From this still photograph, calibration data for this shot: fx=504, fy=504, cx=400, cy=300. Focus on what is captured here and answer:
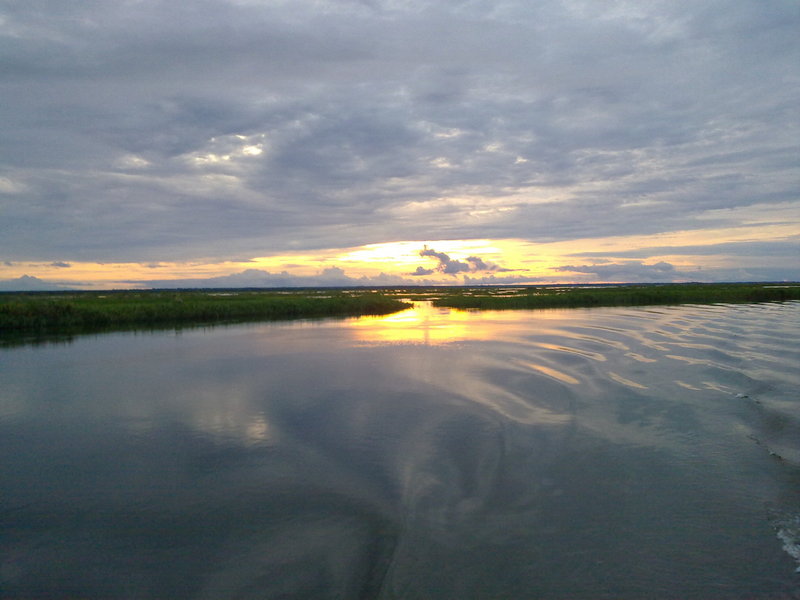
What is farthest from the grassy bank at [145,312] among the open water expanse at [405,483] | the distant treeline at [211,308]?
the open water expanse at [405,483]

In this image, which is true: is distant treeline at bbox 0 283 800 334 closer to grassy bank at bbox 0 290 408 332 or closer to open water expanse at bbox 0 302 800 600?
grassy bank at bbox 0 290 408 332

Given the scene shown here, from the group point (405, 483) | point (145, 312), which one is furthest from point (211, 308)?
point (405, 483)

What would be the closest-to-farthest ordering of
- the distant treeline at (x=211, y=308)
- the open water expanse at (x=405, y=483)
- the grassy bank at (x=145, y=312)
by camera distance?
the open water expanse at (x=405, y=483) < the grassy bank at (x=145, y=312) < the distant treeline at (x=211, y=308)

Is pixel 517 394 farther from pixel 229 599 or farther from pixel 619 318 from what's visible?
pixel 619 318

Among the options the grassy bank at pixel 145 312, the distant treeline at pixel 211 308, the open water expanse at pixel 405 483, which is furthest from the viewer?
the distant treeline at pixel 211 308

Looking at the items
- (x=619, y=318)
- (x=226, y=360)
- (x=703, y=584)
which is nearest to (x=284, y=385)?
(x=226, y=360)

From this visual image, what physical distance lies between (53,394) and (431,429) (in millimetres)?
11854

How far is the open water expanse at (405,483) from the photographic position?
585 centimetres

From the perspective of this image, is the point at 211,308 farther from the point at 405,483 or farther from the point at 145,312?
the point at 405,483

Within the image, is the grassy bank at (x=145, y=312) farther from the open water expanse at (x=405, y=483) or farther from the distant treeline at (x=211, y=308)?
the open water expanse at (x=405, y=483)

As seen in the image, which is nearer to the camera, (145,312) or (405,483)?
(405,483)

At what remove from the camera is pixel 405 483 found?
8.38m

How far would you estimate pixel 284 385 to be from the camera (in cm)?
1605

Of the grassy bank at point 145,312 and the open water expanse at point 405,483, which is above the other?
the grassy bank at point 145,312
